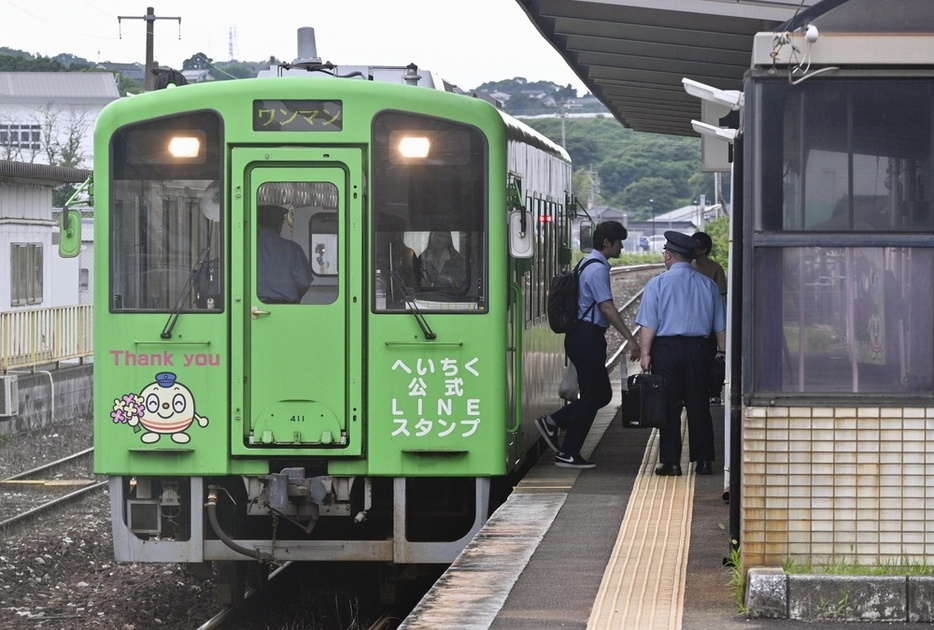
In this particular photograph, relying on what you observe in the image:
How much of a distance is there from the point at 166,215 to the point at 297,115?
88 cm

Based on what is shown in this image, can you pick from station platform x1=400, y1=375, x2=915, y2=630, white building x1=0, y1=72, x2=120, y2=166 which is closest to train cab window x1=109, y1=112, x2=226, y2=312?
station platform x1=400, y1=375, x2=915, y2=630

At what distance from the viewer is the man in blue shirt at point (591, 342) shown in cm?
951

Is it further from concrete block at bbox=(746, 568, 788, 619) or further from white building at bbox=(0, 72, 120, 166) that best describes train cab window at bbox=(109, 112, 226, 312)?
white building at bbox=(0, 72, 120, 166)

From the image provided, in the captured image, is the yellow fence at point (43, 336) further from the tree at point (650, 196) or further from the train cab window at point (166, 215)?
the tree at point (650, 196)

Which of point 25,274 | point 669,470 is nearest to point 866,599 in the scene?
point 669,470

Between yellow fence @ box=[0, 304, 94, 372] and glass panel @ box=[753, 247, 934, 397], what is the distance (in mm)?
15511

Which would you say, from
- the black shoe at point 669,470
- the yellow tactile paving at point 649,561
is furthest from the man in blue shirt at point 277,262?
the black shoe at point 669,470

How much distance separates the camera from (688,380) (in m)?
8.98

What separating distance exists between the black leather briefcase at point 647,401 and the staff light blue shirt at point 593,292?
2.64 ft

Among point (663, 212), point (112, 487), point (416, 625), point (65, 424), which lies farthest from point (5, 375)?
point (663, 212)

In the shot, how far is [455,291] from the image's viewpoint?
7914mm

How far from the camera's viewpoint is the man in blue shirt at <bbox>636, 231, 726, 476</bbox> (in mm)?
8859

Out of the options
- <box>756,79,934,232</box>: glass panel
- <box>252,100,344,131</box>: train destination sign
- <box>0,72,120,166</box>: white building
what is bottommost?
<box>756,79,934,232</box>: glass panel

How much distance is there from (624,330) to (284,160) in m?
2.76
